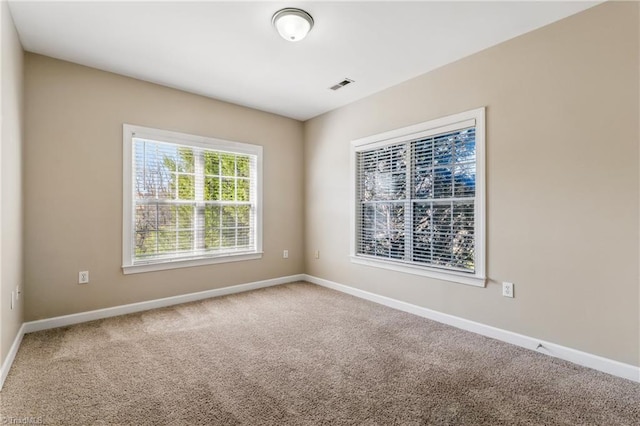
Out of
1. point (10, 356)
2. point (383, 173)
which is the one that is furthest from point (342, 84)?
point (10, 356)

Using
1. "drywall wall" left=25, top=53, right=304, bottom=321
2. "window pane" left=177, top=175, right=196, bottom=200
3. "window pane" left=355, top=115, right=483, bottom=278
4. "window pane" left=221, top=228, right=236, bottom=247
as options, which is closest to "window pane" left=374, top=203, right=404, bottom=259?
"window pane" left=355, top=115, right=483, bottom=278

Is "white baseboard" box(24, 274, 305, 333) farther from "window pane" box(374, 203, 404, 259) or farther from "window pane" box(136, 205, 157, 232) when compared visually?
"window pane" box(374, 203, 404, 259)

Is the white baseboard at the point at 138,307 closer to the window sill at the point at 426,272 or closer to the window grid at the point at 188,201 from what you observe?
the window grid at the point at 188,201

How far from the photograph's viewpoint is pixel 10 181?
232cm

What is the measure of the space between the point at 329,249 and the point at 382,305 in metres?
1.19

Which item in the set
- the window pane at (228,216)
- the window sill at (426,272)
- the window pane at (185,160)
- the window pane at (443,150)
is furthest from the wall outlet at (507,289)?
the window pane at (185,160)

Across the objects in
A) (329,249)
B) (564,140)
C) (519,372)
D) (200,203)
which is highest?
(564,140)

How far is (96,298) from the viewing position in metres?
3.23

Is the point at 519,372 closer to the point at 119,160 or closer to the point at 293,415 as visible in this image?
the point at 293,415

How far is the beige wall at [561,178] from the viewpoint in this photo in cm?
214

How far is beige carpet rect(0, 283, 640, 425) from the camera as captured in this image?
173 cm

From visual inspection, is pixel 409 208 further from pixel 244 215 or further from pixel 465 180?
pixel 244 215

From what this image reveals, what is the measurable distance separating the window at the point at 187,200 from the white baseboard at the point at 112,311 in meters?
0.39

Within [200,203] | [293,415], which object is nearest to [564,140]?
[293,415]
